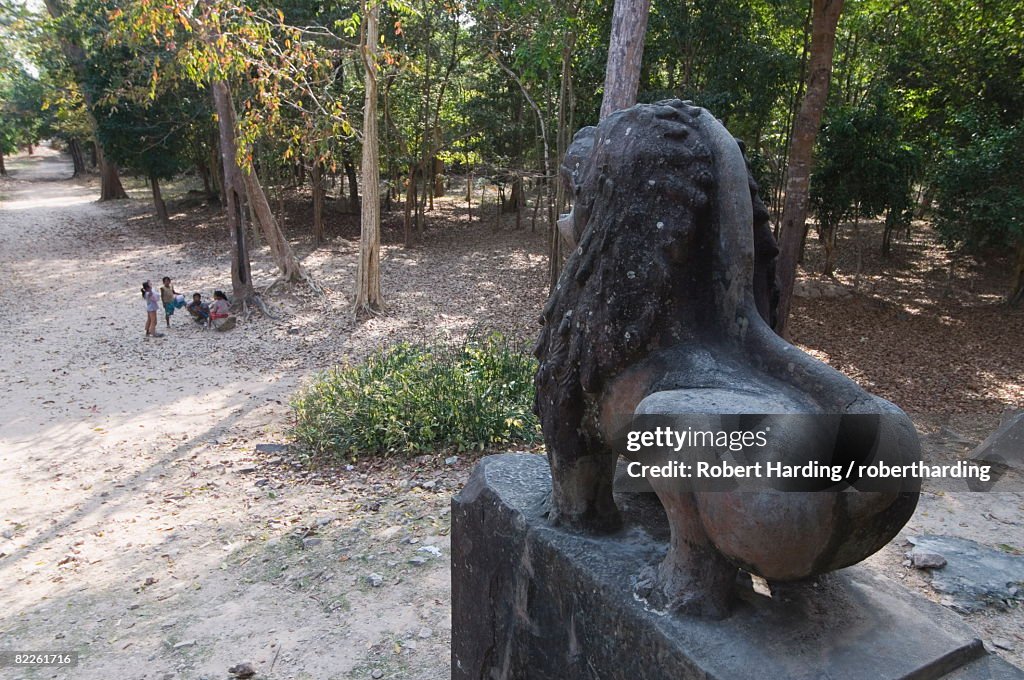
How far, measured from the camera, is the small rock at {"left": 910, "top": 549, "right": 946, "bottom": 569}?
4.21 meters

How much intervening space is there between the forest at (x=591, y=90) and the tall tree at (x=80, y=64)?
0.64 feet

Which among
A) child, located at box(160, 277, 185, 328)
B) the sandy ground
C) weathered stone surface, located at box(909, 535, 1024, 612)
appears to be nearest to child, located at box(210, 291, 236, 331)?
the sandy ground

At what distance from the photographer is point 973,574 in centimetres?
412

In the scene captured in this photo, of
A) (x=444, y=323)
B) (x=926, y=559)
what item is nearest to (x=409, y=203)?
(x=444, y=323)

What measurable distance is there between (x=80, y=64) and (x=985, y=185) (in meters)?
19.2

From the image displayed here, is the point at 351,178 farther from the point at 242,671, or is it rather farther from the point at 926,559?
the point at 926,559

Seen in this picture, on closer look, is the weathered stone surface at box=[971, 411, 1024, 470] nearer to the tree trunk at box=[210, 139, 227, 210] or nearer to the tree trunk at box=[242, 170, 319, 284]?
the tree trunk at box=[242, 170, 319, 284]

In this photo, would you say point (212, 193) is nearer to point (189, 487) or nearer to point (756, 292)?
point (189, 487)

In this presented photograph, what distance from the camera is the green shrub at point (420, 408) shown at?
623 cm

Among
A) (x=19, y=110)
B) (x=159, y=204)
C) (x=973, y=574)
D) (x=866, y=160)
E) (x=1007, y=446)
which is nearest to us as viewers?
(x=973, y=574)

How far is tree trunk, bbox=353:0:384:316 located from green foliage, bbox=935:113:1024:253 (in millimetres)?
8165

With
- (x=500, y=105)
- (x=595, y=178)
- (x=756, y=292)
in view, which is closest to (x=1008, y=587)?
(x=756, y=292)

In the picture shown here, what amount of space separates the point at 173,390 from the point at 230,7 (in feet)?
15.8

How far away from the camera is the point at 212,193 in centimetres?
2164
